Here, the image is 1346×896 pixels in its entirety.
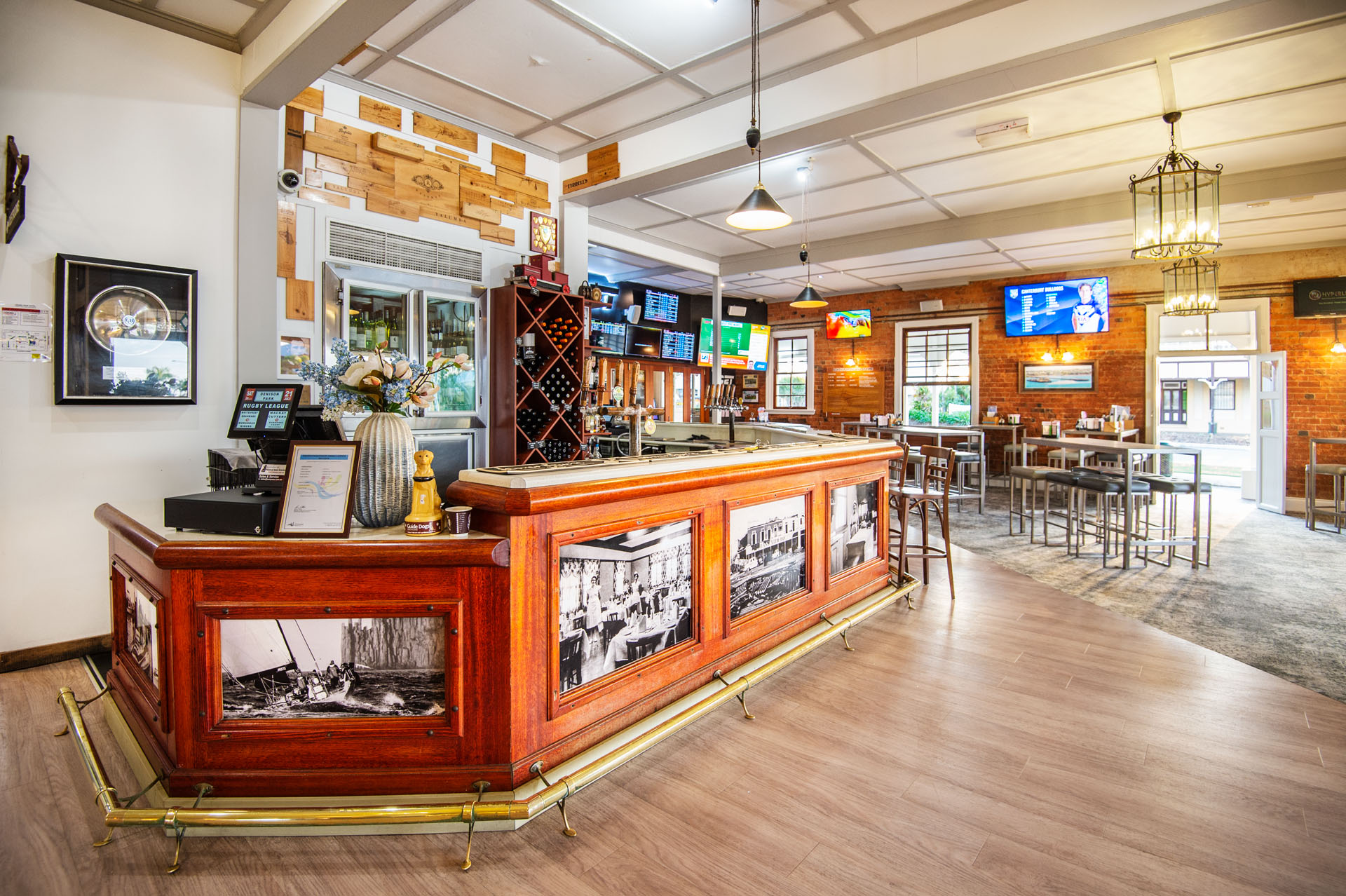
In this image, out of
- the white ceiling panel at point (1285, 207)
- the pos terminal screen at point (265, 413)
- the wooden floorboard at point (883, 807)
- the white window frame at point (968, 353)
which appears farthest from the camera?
A: the white window frame at point (968, 353)

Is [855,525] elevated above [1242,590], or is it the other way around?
[855,525]

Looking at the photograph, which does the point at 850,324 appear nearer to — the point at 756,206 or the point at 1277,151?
the point at 1277,151

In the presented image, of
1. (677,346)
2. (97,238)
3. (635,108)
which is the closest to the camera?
(97,238)

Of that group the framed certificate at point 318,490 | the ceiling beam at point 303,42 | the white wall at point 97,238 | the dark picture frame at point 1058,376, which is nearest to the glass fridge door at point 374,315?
the white wall at point 97,238

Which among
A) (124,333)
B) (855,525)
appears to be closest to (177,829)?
(124,333)

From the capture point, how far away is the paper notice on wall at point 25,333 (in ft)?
10.6

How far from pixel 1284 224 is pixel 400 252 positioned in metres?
9.77

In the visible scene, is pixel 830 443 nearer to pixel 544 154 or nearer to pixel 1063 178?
pixel 544 154

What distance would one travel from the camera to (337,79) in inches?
177

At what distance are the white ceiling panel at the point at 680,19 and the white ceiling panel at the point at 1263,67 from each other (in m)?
2.74

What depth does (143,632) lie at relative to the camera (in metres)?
2.30

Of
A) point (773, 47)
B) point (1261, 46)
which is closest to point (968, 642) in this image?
point (773, 47)

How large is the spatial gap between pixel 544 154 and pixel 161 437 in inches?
153

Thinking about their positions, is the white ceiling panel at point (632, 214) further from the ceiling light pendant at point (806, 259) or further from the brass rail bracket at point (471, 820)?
the brass rail bracket at point (471, 820)
